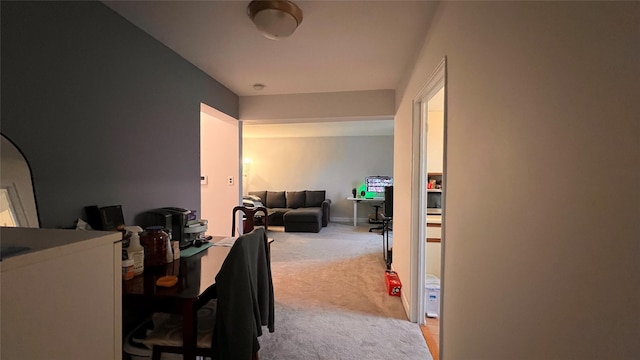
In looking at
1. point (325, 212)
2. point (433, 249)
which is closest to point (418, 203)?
point (433, 249)

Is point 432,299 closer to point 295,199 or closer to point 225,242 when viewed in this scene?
point 225,242

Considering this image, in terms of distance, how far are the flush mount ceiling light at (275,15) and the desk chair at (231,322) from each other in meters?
1.23

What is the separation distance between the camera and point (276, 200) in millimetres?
6797

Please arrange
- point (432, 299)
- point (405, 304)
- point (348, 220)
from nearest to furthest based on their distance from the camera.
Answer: point (432, 299), point (405, 304), point (348, 220)

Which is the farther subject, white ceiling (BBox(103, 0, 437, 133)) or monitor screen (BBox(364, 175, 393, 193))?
monitor screen (BBox(364, 175, 393, 193))

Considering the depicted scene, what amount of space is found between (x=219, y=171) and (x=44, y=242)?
2.92 m

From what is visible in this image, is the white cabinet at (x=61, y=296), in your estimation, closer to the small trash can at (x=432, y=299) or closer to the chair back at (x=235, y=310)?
Answer: the chair back at (x=235, y=310)

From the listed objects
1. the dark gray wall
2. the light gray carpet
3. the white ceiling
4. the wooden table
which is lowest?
the light gray carpet

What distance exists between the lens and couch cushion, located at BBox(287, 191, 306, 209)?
6.73 meters

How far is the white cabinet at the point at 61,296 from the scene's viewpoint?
1.71 ft

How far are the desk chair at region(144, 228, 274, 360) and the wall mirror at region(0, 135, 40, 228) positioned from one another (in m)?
0.79

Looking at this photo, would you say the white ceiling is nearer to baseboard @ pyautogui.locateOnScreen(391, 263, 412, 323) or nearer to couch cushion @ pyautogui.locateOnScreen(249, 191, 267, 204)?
baseboard @ pyautogui.locateOnScreen(391, 263, 412, 323)

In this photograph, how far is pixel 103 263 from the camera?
713mm

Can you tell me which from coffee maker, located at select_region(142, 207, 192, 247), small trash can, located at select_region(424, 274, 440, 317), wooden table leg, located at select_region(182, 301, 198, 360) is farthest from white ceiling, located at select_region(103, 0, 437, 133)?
small trash can, located at select_region(424, 274, 440, 317)
